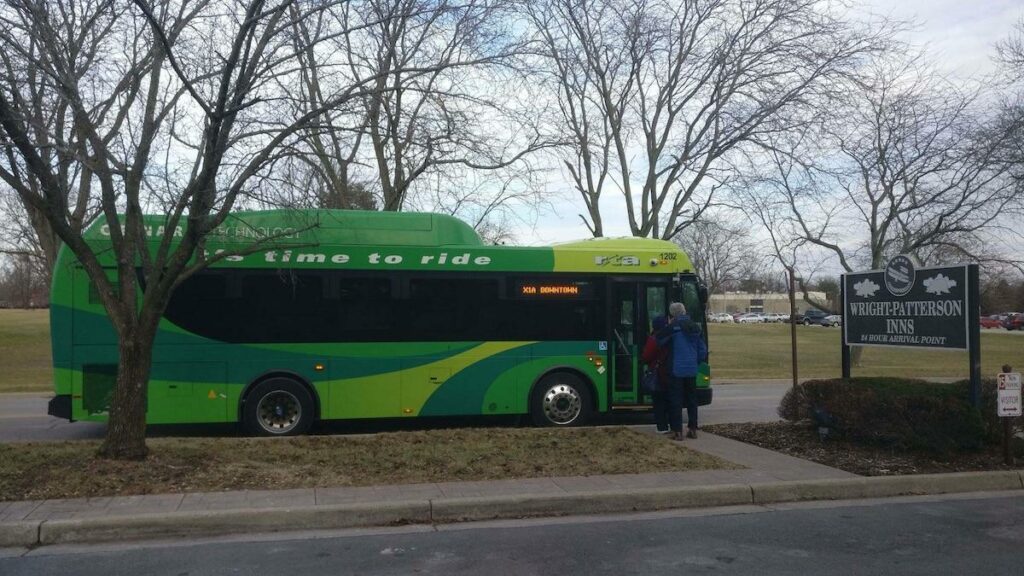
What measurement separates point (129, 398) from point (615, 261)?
7433mm

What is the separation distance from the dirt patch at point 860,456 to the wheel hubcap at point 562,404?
2.28 m

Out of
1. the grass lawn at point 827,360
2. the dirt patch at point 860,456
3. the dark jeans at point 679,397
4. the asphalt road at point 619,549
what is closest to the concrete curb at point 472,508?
the asphalt road at point 619,549

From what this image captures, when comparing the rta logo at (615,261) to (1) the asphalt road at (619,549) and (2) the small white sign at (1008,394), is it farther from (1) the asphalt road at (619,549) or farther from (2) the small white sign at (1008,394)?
(1) the asphalt road at (619,549)

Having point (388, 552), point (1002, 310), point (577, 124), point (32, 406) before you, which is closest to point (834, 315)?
point (1002, 310)

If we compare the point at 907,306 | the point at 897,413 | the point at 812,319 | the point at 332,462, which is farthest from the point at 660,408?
the point at 812,319

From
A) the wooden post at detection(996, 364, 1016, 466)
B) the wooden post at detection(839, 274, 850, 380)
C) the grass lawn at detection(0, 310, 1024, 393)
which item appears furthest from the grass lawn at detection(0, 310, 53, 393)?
the wooden post at detection(996, 364, 1016, 466)

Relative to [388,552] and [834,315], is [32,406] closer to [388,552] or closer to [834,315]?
[388,552]

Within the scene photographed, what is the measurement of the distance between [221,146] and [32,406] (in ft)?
39.0

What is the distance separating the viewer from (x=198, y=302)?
1210 cm

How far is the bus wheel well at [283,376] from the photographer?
12.2m

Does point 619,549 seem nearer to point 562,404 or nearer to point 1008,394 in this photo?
point 1008,394

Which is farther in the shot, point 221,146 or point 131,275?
point 131,275

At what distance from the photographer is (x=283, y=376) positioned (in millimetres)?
12383

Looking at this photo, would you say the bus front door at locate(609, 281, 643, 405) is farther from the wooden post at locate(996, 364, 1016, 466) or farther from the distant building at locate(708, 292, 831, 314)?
the distant building at locate(708, 292, 831, 314)
